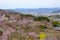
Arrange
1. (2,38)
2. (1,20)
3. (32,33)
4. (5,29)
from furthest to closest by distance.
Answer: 1. (32,33)
2. (1,20)
3. (5,29)
4. (2,38)

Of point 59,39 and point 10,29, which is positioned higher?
point 10,29

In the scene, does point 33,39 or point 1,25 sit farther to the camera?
point 33,39

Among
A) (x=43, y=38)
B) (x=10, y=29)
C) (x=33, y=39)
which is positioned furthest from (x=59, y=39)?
(x=10, y=29)

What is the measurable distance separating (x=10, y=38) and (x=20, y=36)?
0.44m

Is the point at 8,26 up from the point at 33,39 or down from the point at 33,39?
up

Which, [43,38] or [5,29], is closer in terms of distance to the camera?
[5,29]

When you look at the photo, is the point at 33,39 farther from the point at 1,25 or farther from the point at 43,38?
the point at 1,25

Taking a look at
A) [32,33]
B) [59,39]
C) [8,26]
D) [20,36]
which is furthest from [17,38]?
[59,39]

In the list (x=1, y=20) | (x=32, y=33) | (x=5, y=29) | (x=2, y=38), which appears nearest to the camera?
(x=2, y=38)

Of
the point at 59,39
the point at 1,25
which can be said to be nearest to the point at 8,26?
the point at 1,25

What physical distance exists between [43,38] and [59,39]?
76cm

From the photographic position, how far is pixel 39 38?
27.9ft

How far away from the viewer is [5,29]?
7.21 metres

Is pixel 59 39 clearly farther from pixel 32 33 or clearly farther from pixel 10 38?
pixel 10 38
